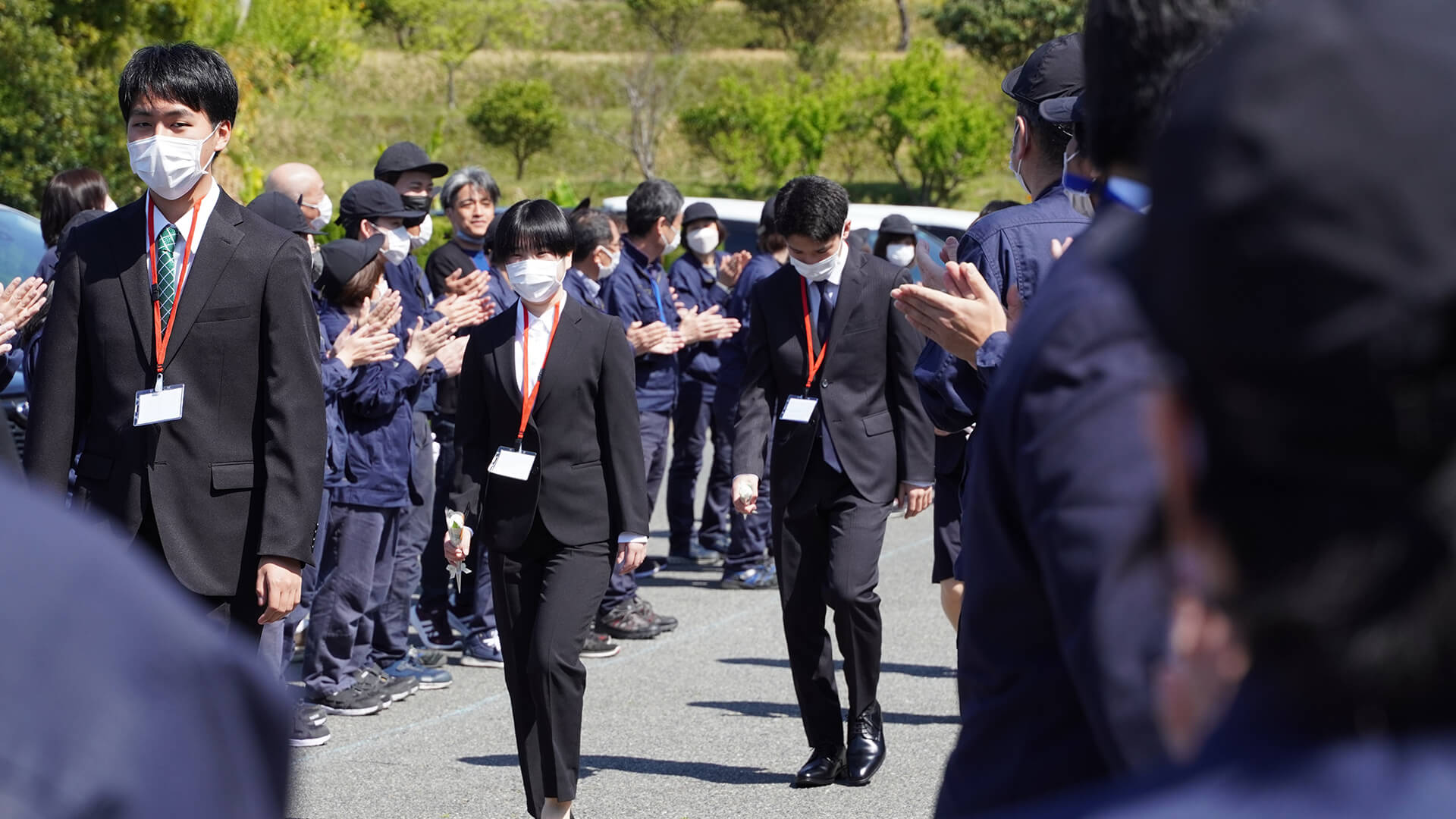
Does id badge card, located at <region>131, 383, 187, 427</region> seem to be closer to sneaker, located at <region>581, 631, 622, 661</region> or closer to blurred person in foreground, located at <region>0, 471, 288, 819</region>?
blurred person in foreground, located at <region>0, 471, 288, 819</region>

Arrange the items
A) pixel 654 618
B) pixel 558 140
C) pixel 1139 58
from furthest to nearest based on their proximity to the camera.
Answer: pixel 558 140 < pixel 654 618 < pixel 1139 58

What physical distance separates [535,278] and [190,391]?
1595mm

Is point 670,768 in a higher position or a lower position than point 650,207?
lower

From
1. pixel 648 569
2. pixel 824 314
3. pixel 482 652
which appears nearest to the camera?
pixel 824 314

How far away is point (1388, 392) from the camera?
847 mm

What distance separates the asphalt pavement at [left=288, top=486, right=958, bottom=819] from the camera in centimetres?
555

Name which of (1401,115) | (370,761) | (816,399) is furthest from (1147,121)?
(370,761)

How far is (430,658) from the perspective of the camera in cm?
765

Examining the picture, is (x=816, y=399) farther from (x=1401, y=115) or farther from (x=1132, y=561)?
(x=1401, y=115)

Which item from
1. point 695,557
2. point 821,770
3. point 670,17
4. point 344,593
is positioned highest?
point 344,593

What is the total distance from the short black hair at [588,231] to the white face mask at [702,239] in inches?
61.8

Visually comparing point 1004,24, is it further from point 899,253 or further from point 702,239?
point 702,239

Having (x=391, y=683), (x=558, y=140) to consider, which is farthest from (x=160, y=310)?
(x=558, y=140)

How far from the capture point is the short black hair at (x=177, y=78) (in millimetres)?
4367
